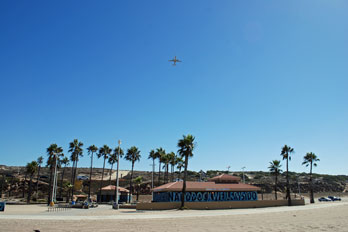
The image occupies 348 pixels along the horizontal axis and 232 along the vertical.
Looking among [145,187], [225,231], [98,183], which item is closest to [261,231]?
[225,231]

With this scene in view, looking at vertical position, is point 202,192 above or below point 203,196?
above

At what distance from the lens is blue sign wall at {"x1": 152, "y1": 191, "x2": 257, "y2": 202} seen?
48.2 m

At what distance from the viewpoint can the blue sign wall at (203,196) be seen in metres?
48.2

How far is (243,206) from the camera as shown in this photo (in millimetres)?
46562

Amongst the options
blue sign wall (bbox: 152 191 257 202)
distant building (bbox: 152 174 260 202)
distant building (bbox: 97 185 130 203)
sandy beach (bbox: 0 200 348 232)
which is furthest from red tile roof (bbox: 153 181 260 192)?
sandy beach (bbox: 0 200 348 232)

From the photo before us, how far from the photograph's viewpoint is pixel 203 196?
49.4m

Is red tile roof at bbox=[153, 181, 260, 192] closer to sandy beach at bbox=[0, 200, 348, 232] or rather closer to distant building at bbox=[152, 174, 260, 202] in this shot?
distant building at bbox=[152, 174, 260, 202]

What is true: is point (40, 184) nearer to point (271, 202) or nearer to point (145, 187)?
point (145, 187)

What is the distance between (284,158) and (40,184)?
246 ft

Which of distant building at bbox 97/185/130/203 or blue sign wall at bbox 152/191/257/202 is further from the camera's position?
distant building at bbox 97/185/130/203

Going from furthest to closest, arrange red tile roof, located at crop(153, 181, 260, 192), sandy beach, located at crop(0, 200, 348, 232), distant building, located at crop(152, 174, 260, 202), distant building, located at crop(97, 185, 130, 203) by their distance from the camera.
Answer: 1. distant building, located at crop(97, 185, 130, 203)
2. distant building, located at crop(152, 174, 260, 202)
3. red tile roof, located at crop(153, 181, 260, 192)
4. sandy beach, located at crop(0, 200, 348, 232)

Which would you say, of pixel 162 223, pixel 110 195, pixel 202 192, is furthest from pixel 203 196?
pixel 162 223

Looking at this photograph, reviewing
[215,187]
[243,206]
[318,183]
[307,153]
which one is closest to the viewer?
[243,206]

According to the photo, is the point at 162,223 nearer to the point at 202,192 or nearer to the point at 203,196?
the point at 202,192
